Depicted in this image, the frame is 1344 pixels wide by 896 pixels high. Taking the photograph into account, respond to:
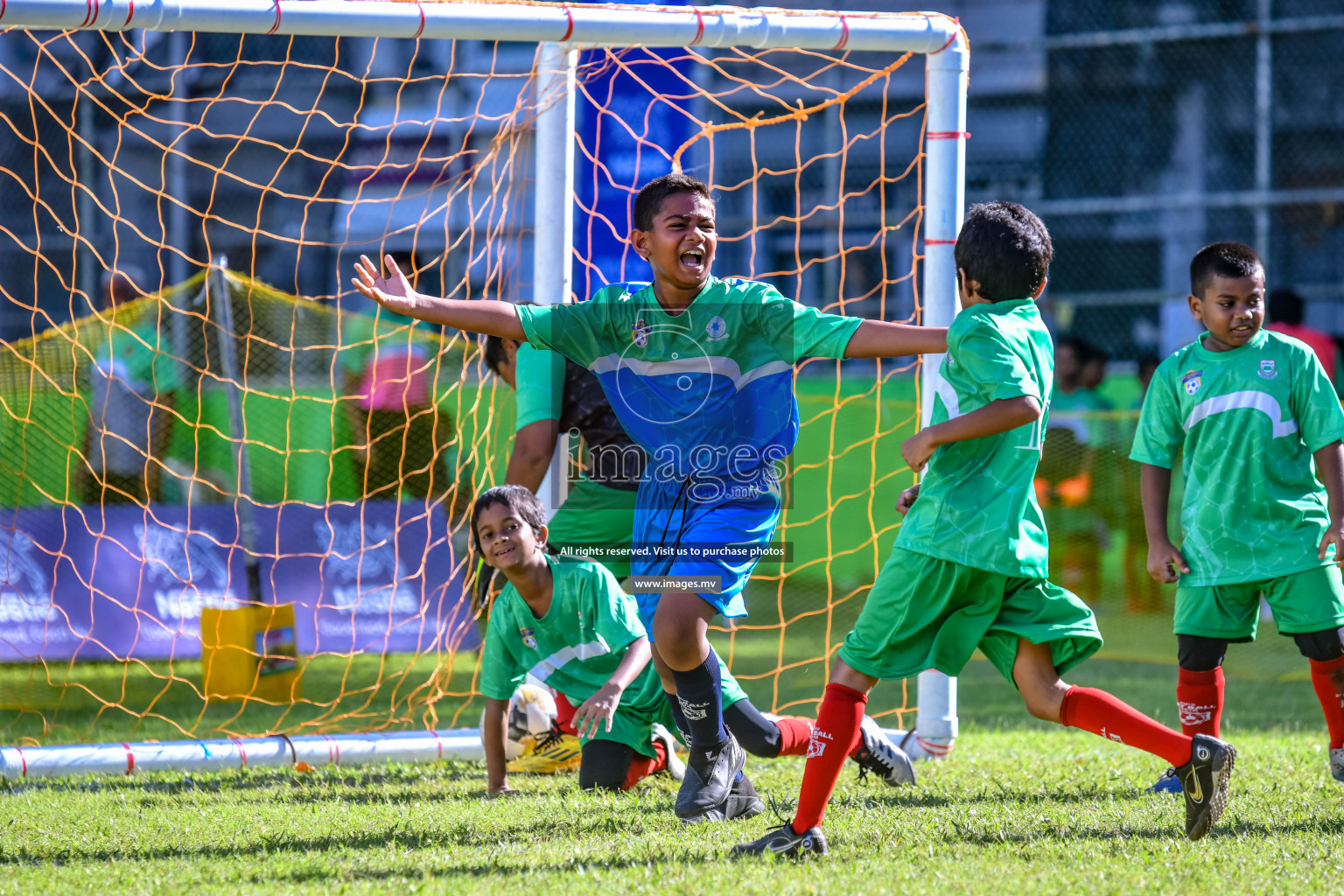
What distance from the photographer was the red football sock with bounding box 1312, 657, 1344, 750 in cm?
355

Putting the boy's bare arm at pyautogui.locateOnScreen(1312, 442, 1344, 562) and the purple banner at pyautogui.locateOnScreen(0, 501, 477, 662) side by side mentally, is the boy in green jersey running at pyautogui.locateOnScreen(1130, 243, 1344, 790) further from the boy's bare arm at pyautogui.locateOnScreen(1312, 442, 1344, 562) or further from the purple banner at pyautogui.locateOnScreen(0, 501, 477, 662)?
the purple banner at pyautogui.locateOnScreen(0, 501, 477, 662)

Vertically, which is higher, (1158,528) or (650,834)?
(1158,528)

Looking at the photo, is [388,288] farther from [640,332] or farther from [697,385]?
[697,385]

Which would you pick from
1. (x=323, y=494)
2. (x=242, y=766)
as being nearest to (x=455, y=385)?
(x=323, y=494)

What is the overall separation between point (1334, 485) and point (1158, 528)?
46 cm

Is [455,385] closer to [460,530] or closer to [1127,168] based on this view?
[460,530]

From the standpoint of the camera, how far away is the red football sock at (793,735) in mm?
3682

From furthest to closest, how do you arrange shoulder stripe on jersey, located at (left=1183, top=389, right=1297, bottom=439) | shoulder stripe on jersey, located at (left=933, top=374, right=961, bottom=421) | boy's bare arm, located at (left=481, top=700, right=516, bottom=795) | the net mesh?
the net mesh → boy's bare arm, located at (left=481, top=700, right=516, bottom=795) → shoulder stripe on jersey, located at (left=1183, top=389, right=1297, bottom=439) → shoulder stripe on jersey, located at (left=933, top=374, right=961, bottom=421)

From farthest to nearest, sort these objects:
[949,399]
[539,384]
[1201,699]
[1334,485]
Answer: [539,384]
[1201,699]
[1334,485]
[949,399]

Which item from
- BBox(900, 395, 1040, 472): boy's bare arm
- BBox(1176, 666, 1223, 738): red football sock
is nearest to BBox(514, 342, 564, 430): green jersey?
BBox(900, 395, 1040, 472): boy's bare arm

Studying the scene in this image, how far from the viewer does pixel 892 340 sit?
3.09 metres

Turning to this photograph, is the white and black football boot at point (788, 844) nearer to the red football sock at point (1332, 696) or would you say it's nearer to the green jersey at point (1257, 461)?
the green jersey at point (1257, 461)

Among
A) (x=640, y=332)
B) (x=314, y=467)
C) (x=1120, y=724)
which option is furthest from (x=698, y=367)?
(x=314, y=467)

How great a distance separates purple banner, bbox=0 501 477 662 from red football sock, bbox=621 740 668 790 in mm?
2014
